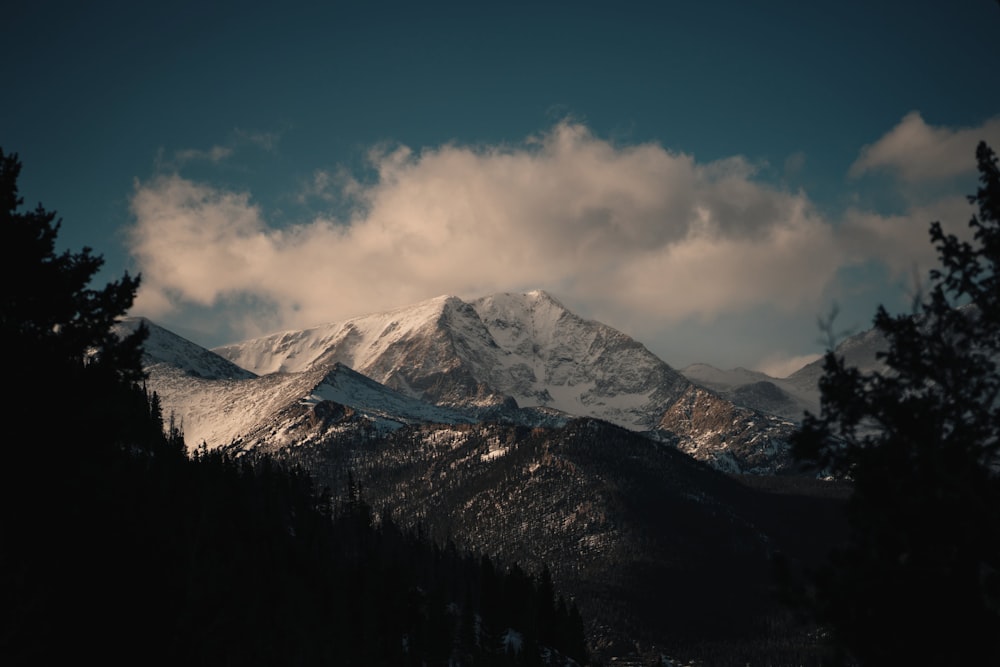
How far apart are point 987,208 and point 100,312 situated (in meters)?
24.5

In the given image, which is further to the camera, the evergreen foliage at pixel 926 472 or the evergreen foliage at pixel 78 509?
the evergreen foliage at pixel 78 509

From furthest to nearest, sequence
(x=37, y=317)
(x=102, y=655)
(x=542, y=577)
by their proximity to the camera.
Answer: (x=542, y=577), (x=37, y=317), (x=102, y=655)

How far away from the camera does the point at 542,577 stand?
121 meters

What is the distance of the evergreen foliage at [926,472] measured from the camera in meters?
16.8

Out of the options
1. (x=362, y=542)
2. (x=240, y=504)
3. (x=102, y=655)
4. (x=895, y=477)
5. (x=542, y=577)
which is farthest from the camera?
(x=362, y=542)

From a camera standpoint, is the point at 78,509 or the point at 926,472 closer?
the point at 926,472

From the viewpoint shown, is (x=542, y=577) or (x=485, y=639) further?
(x=542, y=577)

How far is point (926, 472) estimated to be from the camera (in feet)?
56.7

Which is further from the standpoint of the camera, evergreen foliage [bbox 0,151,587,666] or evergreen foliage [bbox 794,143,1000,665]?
evergreen foliage [bbox 0,151,587,666]

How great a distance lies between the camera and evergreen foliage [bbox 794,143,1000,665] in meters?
16.8

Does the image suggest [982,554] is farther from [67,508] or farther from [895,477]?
[67,508]

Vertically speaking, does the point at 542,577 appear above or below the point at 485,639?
above

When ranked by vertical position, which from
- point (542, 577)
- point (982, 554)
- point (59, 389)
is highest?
point (59, 389)

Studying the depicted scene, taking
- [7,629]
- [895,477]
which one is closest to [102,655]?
[7,629]
